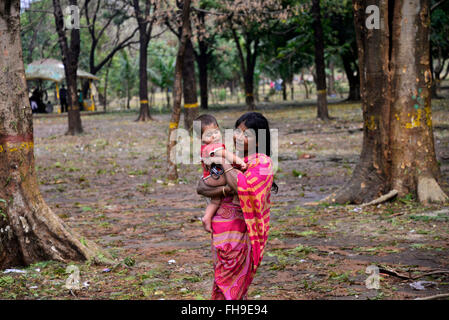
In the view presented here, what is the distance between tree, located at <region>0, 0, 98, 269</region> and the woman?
7.13ft

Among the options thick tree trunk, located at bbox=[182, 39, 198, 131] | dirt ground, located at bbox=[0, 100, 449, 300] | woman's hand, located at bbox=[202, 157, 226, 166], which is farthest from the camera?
thick tree trunk, located at bbox=[182, 39, 198, 131]

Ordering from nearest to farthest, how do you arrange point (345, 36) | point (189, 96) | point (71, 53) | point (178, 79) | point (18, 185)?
point (18, 185)
point (178, 79)
point (189, 96)
point (71, 53)
point (345, 36)

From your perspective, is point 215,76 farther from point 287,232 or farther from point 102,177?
point 287,232

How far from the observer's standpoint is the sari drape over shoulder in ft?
11.5

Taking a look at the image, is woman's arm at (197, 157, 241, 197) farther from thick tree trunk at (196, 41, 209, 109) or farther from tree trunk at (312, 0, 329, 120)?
thick tree trunk at (196, 41, 209, 109)

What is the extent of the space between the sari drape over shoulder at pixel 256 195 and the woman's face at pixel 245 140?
0.05 m

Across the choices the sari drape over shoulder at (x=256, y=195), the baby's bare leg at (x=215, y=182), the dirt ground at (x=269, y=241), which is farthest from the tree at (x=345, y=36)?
the baby's bare leg at (x=215, y=182)

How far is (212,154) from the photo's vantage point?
3523 mm

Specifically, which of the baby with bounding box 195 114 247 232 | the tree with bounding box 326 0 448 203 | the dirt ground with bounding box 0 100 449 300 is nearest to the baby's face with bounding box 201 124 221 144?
the baby with bounding box 195 114 247 232

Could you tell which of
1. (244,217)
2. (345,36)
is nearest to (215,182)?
(244,217)

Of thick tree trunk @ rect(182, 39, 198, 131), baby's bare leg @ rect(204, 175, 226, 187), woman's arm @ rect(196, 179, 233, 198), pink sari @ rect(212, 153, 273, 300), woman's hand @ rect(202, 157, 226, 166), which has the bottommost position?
pink sari @ rect(212, 153, 273, 300)

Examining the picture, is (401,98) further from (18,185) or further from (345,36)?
(345,36)

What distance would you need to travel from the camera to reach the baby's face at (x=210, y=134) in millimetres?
3576

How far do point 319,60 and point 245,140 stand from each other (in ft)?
56.2
